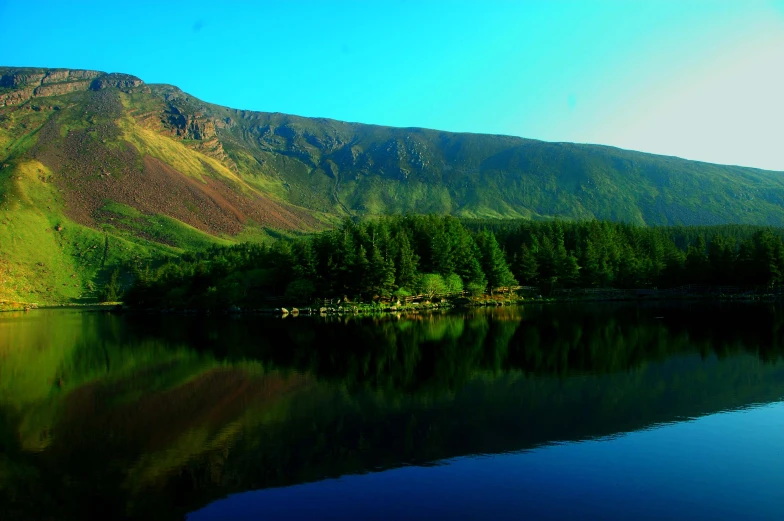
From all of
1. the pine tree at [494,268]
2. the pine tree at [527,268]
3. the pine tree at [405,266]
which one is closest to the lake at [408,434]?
the pine tree at [405,266]

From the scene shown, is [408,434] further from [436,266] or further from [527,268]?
[527,268]

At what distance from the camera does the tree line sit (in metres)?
85.3

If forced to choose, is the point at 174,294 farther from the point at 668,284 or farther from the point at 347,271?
the point at 668,284

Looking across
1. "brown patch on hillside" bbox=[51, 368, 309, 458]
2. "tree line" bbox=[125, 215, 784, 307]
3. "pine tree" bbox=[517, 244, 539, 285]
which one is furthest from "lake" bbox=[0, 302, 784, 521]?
"pine tree" bbox=[517, 244, 539, 285]

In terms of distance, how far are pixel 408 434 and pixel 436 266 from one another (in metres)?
72.1

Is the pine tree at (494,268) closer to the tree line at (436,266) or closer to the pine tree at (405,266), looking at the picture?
the tree line at (436,266)

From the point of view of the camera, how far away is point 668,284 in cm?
10119

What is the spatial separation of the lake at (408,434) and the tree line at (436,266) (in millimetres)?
47408

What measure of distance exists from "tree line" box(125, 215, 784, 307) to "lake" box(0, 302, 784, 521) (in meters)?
47.4

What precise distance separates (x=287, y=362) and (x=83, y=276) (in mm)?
156248

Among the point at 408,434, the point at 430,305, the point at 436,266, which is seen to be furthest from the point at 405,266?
the point at 408,434

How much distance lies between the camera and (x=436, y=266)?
90.6 meters

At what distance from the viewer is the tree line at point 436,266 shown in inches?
3359

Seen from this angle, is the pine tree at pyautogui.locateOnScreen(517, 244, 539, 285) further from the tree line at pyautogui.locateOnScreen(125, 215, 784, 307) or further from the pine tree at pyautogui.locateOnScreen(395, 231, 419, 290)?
the pine tree at pyautogui.locateOnScreen(395, 231, 419, 290)
